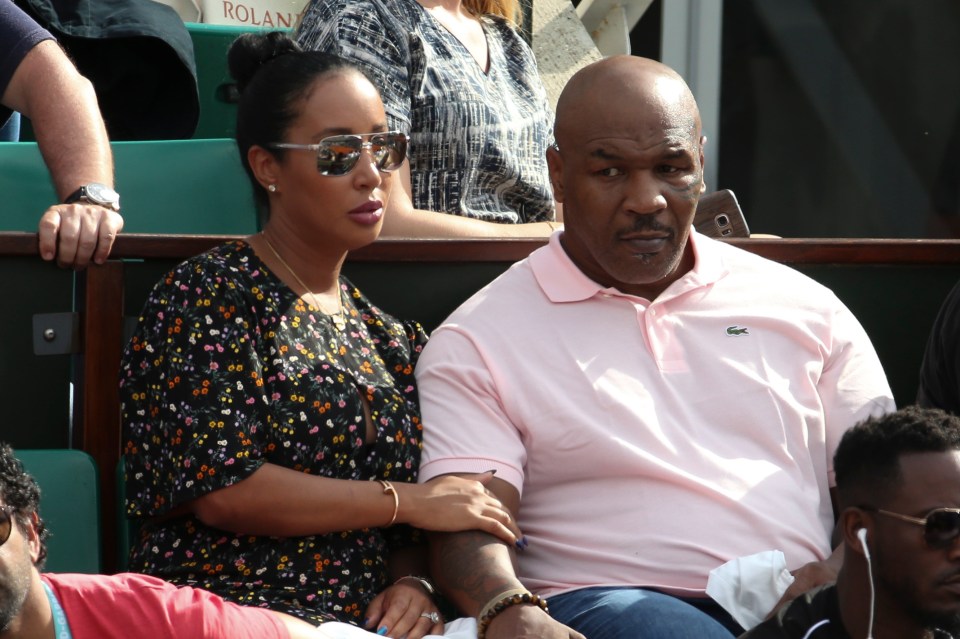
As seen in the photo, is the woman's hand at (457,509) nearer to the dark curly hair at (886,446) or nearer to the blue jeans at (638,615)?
the blue jeans at (638,615)

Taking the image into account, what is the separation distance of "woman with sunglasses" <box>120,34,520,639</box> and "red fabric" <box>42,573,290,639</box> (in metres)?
0.27

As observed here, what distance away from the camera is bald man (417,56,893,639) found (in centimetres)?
278

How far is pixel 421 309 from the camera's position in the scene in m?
3.22

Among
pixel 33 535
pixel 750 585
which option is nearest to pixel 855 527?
pixel 750 585

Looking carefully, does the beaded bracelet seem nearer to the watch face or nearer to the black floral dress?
the black floral dress

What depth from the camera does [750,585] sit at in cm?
271

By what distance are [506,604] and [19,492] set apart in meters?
0.81

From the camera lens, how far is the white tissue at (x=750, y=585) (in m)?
2.67

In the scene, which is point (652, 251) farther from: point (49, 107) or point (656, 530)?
point (49, 107)

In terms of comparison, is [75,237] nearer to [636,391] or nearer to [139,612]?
[139,612]

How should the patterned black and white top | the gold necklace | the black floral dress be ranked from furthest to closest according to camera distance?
the patterned black and white top < the gold necklace < the black floral dress

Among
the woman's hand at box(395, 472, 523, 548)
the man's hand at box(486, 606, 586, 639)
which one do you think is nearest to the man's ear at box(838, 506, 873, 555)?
the man's hand at box(486, 606, 586, 639)

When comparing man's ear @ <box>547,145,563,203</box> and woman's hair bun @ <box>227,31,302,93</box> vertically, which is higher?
woman's hair bun @ <box>227,31,302,93</box>

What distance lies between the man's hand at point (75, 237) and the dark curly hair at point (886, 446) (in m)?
1.46
